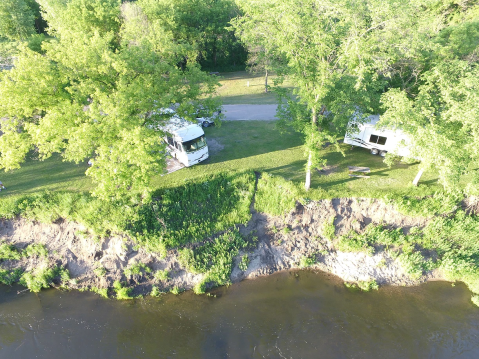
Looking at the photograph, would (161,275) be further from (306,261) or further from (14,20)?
(14,20)

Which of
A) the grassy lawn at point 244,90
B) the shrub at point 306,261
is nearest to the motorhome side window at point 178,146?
the shrub at point 306,261

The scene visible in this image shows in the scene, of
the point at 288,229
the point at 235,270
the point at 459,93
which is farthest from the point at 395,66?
the point at 235,270

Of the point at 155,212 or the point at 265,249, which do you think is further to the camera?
the point at 265,249

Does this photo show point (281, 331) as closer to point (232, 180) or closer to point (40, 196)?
point (232, 180)

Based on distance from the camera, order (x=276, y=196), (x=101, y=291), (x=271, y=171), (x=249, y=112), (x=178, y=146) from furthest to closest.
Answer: (x=249, y=112) → (x=178, y=146) → (x=271, y=171) → (x=276, y=196) → (x=101, y=291)

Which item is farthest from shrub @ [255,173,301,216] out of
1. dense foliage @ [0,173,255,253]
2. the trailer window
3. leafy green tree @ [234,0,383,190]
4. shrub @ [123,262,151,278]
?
the trailer window

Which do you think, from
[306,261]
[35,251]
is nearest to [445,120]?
[306,261]

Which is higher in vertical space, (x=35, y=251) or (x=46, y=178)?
(x=46, y=178)
